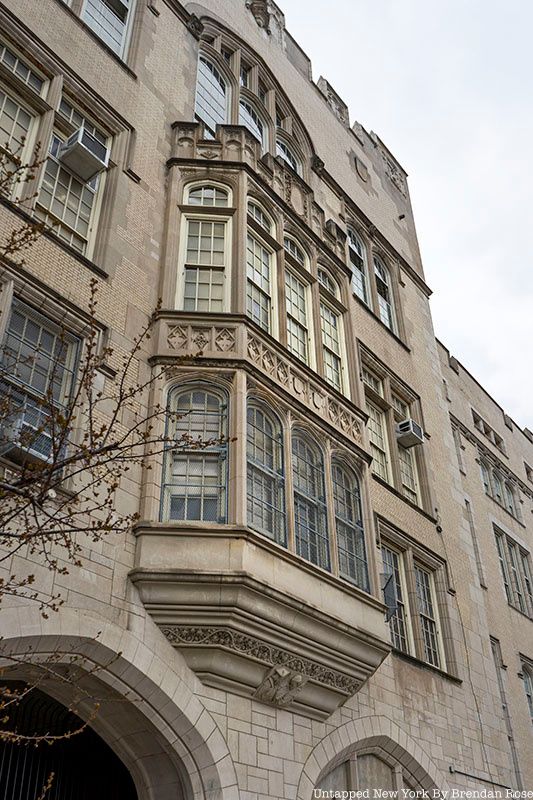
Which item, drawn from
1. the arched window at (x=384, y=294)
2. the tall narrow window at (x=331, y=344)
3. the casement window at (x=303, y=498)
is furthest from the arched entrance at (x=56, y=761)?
the arched window at (x=384, y=294)

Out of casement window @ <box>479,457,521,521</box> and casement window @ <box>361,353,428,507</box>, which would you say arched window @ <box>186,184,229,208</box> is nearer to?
casement window @ <box>361,353,428,507</box>

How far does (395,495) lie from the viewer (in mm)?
18156

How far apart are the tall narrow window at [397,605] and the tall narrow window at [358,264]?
722 cm

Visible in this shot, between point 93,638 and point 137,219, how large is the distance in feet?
24.6

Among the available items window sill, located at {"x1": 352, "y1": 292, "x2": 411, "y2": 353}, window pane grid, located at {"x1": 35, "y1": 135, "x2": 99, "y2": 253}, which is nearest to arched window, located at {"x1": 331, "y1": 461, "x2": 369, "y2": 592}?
window pane grid, located at {"x1": 35, "y1": 135, "x2": 99, "y2": 253}

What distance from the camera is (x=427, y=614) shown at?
17.7 meters

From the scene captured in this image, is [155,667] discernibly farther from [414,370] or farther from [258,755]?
[414,370]

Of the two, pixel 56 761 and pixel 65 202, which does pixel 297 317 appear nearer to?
pixel 65 202

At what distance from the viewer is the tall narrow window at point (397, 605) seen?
16156mm

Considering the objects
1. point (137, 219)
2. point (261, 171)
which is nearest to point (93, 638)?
point (137, 219)

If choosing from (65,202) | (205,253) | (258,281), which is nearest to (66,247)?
(65,202)

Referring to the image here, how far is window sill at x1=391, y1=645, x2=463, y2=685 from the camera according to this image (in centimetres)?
1541

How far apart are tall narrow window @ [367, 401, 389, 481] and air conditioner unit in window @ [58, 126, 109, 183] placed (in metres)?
8.36

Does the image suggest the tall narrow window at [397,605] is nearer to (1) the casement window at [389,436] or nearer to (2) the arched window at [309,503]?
(1) the casement window at [389,436]
